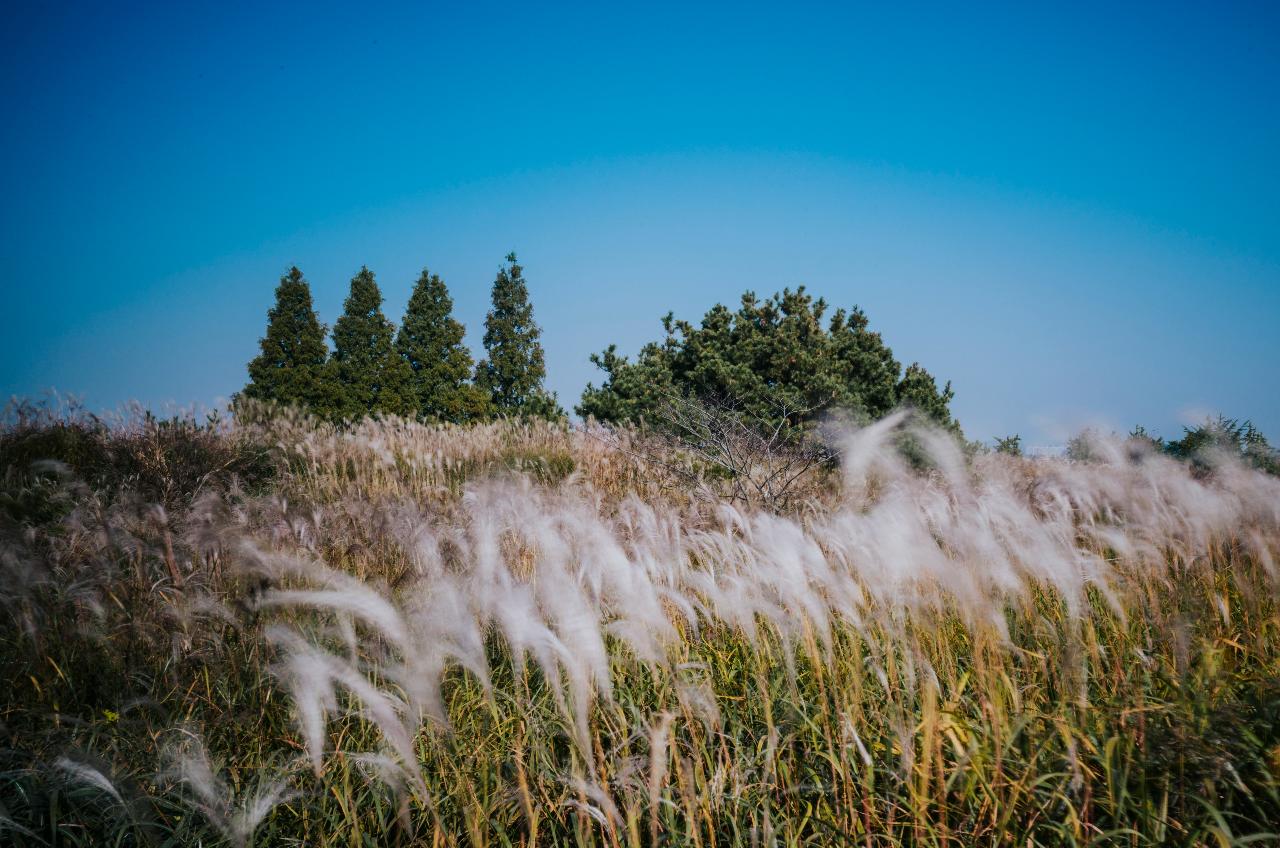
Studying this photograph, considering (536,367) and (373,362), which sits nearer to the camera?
(373,362)

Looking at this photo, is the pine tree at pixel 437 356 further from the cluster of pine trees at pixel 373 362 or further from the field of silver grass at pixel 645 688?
the field of silver grass at pixel 645 688

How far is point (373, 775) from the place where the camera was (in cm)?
171

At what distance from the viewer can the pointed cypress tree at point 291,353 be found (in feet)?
79.3

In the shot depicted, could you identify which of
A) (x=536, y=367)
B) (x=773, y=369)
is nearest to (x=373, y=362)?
(x=536, y=367)

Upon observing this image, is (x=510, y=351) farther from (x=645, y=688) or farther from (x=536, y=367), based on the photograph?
(x=645, y=688)

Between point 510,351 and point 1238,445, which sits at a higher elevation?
point 510,351

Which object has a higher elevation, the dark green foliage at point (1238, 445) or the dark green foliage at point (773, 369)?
the dark green foliage at point (773, 369)

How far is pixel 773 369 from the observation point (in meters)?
14.3

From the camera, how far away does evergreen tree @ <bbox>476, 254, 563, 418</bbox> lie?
29.5m

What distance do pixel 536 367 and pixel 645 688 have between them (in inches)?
1131

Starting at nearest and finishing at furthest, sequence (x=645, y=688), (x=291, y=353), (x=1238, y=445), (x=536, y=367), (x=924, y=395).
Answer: (x=645, y=688), (x=1238, y=445), (x=924, y=395), (x=291, y=353), (x=536, y=367)

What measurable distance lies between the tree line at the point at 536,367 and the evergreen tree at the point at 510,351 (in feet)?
0.19

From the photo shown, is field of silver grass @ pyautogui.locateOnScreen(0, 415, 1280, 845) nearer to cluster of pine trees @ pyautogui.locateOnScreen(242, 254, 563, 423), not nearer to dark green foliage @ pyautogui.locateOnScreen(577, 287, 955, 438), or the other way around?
dark green foliage @ pyautogui.locateOnScreen(577, 287, 955, 438)

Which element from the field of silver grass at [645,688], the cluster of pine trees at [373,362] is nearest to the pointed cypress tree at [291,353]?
the cluster of pine trees at [373,362]
